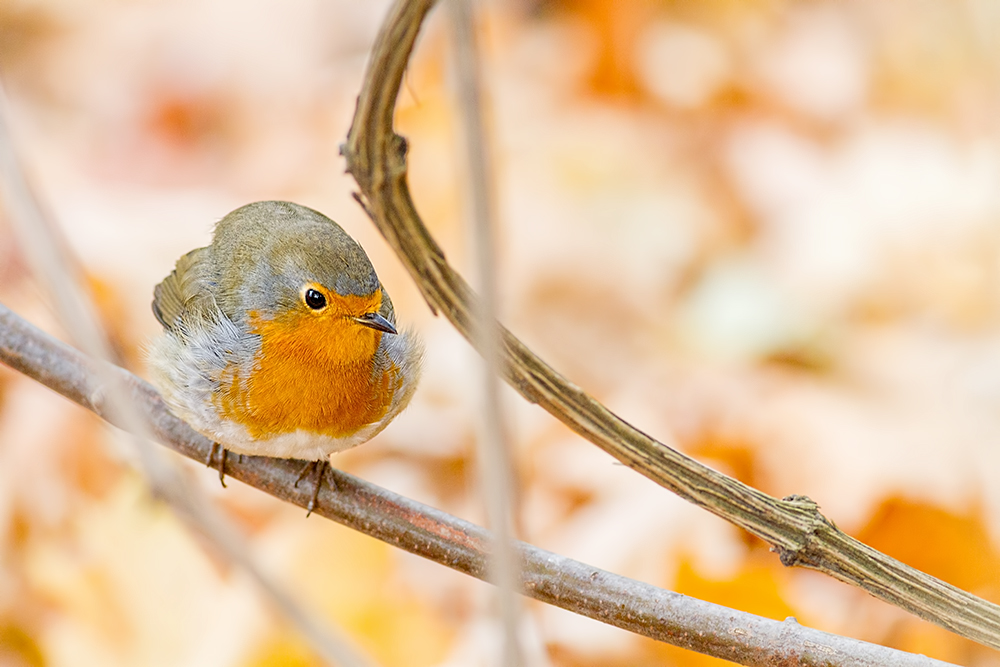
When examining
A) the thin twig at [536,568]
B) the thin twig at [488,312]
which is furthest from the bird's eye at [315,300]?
the thin twig at [488,312]

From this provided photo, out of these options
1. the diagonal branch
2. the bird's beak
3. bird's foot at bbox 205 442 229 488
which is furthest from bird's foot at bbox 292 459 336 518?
the diagonal branch

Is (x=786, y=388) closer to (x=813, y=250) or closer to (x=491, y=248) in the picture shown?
(x=813, y=250)

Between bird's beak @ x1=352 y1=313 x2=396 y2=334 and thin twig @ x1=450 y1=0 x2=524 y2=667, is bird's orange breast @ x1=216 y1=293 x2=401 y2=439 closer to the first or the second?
bird's beak @ x1=352 y1=313 x2=396 y2=334

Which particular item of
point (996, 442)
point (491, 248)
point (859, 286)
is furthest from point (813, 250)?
point (491, 248)

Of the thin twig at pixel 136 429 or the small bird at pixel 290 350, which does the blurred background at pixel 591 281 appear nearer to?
the small bird at pixel 290 350

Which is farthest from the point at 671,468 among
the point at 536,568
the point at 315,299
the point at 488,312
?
the point at 315,299

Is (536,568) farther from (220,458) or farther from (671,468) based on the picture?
(220,458)
